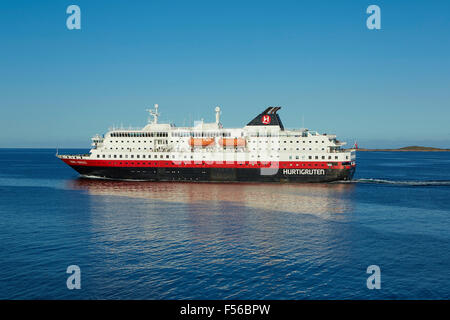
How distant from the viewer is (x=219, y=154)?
56812mm

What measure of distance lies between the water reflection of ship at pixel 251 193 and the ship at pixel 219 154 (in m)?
2.09

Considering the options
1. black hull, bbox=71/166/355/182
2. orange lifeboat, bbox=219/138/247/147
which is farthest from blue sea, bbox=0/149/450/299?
Result: orange lifeboat, bbox=219/138/247/147

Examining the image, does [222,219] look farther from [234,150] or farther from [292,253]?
[234,150]

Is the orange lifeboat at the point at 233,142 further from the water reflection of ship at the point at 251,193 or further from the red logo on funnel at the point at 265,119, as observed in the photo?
the water reflection of ship at the point at 251,193

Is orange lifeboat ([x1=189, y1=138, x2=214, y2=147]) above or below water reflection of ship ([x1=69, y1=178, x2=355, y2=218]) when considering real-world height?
above

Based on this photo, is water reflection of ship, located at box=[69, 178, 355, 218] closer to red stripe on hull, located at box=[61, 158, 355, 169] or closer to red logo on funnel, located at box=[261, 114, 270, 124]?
red stripe on hull, located at box=[61, 158, 355, 169]

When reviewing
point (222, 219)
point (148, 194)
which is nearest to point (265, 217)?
point (222, 219)

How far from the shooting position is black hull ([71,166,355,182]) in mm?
55062

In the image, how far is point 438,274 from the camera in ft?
60.6

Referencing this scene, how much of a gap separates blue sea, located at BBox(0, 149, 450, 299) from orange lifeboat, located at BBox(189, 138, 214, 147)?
17463mm

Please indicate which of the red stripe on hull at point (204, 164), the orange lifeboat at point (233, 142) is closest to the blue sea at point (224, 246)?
the red stripe on hull at point (204, 164)

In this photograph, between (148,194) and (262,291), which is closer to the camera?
(262,291)

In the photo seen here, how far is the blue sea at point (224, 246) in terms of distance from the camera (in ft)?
55.1

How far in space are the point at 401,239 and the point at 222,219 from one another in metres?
14.4
